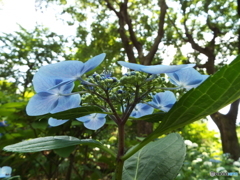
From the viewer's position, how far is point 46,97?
47 cm

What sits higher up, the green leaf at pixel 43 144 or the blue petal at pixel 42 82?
the blue petal at pixel 42 82

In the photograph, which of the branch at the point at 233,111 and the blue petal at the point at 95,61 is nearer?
the blue petal at the point at 95,61

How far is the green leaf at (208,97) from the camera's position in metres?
0.33

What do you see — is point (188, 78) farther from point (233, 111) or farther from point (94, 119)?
point (233, 111)

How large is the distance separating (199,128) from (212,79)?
700cm

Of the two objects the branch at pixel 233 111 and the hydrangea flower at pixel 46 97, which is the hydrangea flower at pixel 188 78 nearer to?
the hydrangea flower at pixel 46 97

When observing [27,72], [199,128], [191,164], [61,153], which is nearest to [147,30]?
[199,128]

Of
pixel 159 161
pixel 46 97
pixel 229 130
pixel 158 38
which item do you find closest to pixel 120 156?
pixel 159 161

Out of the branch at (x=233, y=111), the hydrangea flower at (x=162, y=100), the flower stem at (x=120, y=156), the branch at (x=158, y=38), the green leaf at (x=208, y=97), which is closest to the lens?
the green leaf at (x=208, y=97)

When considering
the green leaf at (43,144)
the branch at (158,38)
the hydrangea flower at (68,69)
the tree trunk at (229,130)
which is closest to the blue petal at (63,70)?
the hydrangea flower at (68,69)

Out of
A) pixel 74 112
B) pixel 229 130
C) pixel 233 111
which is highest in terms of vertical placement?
pixel 74 112

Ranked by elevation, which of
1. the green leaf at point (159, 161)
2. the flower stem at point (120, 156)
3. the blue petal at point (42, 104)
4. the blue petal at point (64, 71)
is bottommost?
the green leaf at point (159, 161)

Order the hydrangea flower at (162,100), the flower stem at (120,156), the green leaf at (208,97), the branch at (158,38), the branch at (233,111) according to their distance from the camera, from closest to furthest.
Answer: the green leaf at (208,97) < the flower stem at (120,156) < the hydrangea flower at (162,100) < the branch at (158,38) < the branch at (233,111)

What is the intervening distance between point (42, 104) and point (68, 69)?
0.35 ft
